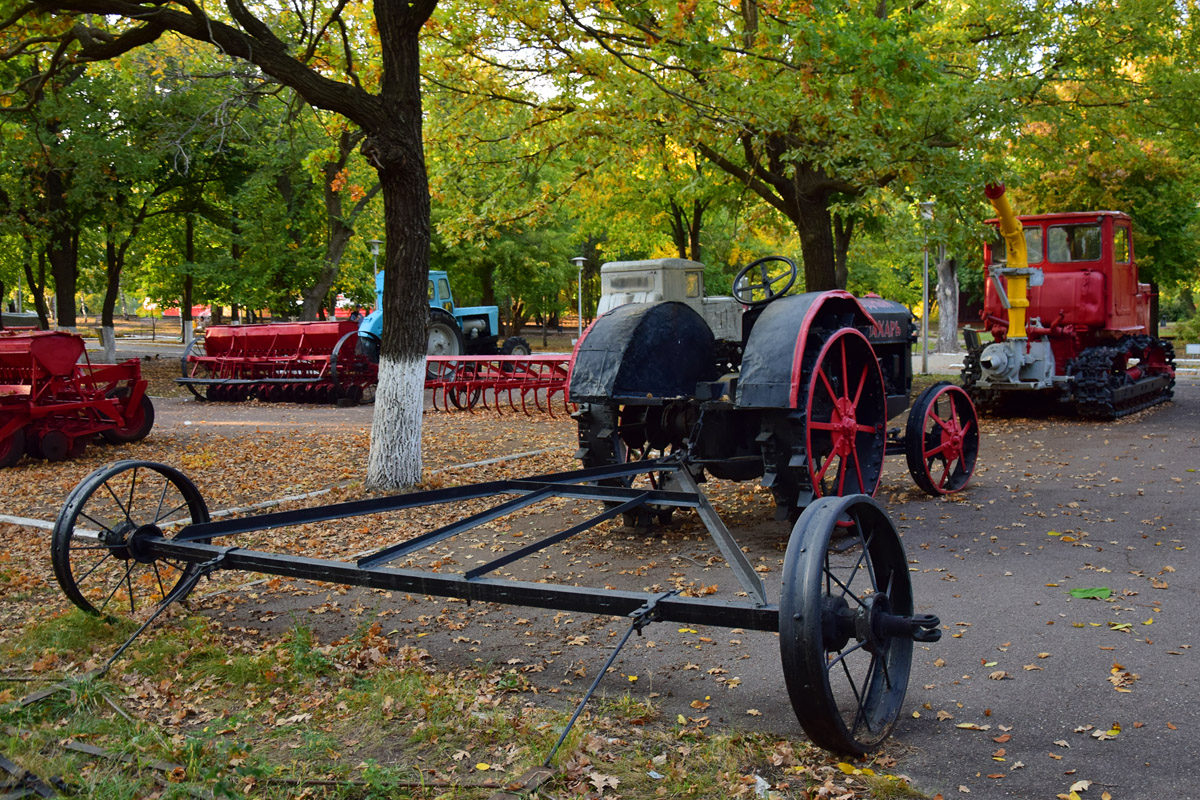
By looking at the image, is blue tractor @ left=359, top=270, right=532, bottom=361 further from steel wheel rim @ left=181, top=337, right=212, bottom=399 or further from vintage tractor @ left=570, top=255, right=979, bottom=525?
vintage tractor @ left=570, top=255, right=979, bottom=525

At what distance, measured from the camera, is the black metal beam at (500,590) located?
145 inches

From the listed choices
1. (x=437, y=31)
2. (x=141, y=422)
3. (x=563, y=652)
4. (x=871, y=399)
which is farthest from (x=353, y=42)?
(x=563, y=652)

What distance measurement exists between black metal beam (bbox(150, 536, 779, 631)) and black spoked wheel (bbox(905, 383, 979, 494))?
189 inches

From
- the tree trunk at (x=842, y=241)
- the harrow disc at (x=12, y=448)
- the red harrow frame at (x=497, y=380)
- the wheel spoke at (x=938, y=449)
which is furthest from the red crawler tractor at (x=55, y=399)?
the tree trunk at (x=842, y=241)

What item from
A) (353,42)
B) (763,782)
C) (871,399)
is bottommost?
(763,782)

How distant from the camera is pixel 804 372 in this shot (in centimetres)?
680

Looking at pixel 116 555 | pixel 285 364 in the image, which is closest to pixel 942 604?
pixel 116 555

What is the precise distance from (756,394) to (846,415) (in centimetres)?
92

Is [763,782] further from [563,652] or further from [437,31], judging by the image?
[437,31]

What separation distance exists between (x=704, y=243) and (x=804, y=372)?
3106 centimetres

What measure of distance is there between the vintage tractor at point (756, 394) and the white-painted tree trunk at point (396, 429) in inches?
101

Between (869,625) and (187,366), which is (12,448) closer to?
(869,625)

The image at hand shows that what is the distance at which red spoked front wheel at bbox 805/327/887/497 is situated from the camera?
6.89 metres

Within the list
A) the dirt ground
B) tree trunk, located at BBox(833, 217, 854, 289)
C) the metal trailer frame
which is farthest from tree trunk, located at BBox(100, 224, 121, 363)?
the metal trailer frame
